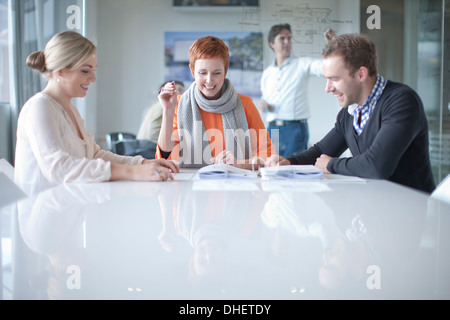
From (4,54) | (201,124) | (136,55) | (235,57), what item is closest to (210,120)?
(201,124)

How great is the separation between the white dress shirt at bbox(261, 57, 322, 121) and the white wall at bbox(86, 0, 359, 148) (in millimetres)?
490

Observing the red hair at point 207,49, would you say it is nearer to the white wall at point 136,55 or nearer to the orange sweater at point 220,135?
the orange sweater at point 220,135

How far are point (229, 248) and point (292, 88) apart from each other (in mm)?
4105

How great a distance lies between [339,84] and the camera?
181cm

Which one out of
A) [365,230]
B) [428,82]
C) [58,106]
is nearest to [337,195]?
[365,230]

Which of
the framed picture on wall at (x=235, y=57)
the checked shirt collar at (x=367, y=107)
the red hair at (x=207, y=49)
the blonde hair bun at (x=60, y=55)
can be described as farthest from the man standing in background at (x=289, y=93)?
the blonde hair bun at (x=60, y=55)

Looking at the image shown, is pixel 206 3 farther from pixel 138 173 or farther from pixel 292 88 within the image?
pixel 138 173

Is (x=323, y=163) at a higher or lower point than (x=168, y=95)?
lower

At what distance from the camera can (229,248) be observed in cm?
62

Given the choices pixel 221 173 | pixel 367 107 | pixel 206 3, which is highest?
pixel 206 3

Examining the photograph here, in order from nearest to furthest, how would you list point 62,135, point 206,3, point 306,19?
point 62,135, point 306,19, point 206,3

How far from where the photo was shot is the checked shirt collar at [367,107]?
69.3 inches

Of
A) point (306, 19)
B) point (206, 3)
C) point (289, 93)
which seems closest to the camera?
point (289, 93)
